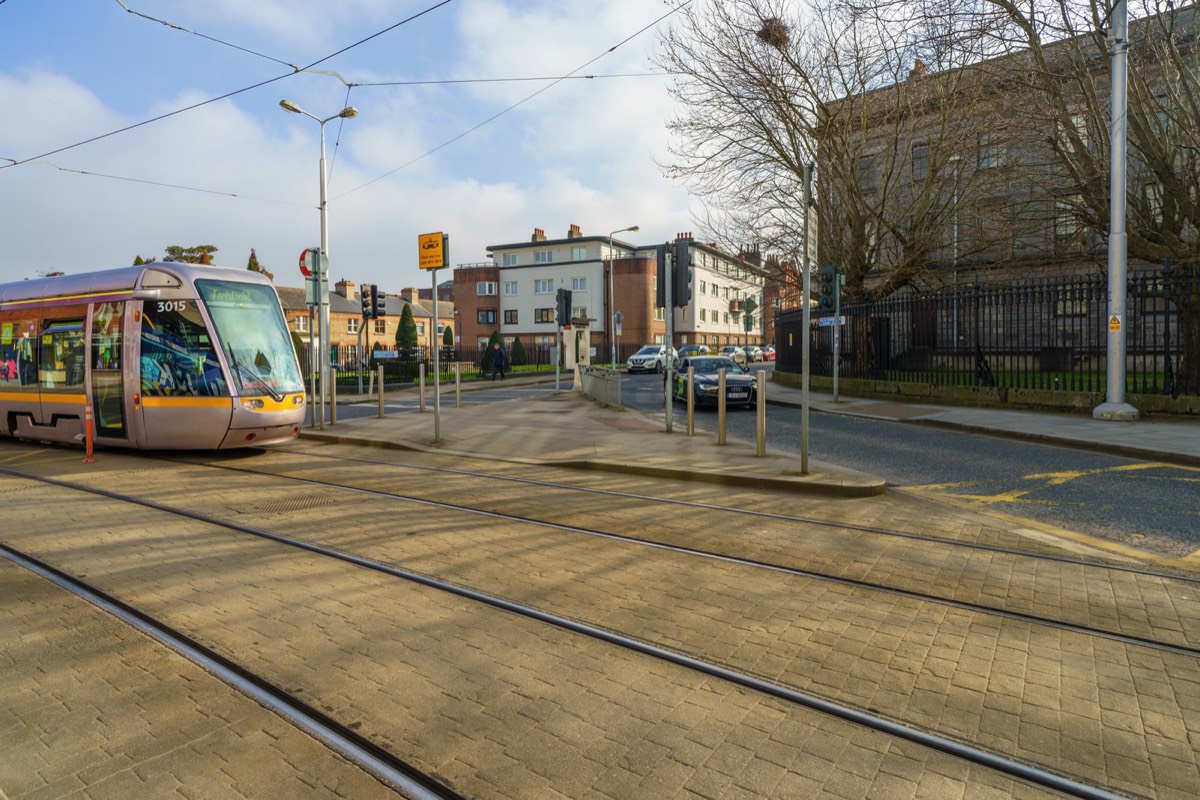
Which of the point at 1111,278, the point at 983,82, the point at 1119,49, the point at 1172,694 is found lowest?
the point at 1172,694

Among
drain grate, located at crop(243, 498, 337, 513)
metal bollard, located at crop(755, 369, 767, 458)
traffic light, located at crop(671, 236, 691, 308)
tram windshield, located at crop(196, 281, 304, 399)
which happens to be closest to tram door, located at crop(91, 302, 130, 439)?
tram windshield, located at crop(196, 281, 304, 399)

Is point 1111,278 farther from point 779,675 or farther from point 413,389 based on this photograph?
point 413,389

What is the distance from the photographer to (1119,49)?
14.3 metres

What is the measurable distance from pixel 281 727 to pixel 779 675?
91.3 inches

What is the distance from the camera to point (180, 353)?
10.4 meters

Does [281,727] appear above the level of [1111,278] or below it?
below

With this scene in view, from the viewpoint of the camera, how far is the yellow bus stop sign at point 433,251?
1239cm

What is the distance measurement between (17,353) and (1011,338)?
25.2 metres

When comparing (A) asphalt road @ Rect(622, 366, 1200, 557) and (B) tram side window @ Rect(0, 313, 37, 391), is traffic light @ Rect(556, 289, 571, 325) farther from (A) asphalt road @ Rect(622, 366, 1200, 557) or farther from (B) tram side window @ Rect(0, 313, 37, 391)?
(B) tram side window @ Rect(0, 313, 37, 391)

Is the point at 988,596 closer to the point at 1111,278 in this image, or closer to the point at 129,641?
the point at 129,641

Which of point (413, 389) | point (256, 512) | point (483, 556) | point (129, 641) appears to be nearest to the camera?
point (129, 641)

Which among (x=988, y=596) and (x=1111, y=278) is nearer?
(x=988, y=596)

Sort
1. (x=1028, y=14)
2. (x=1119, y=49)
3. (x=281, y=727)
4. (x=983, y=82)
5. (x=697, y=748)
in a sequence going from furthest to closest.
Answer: (x=983, y=82), (x=1028, y=14), (x=1119, y=49), (x=281, y=727), (x=697, y=748)

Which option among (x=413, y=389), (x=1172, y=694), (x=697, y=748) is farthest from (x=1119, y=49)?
(x=413, y=389)
